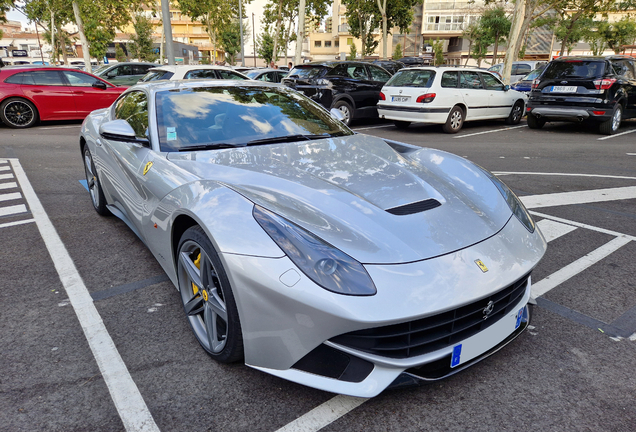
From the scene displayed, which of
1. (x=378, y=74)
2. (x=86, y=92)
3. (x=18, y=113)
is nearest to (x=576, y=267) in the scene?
(x=378, y=74)

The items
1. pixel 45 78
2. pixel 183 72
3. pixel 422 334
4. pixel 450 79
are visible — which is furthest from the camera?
pixel 45 78

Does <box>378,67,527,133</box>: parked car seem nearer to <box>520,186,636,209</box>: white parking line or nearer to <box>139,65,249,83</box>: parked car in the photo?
<box>139,65,249,83</box>: parked car

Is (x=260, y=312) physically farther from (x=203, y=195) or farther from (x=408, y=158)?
(x=408, y=158)

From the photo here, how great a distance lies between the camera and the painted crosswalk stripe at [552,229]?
13.1 ft

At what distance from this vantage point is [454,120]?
10.6 metres

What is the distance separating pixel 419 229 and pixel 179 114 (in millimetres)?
1883

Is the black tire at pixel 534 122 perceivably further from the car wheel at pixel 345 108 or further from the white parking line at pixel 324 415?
the white parking line at pixel 324 415

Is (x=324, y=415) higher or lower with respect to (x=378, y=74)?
lower

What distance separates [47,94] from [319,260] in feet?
38.2

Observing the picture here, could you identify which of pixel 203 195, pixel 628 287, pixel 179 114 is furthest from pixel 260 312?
pixel 628 287

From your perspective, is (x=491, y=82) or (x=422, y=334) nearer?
(x=422, y=334)

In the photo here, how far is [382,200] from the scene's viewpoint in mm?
2340

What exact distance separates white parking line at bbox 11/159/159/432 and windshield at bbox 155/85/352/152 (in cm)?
110

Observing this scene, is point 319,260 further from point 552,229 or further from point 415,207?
point 552,229
